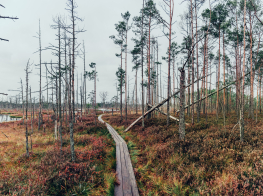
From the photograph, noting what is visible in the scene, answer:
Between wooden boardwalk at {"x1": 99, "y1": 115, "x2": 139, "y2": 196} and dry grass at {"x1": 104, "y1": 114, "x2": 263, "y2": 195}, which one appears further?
wooden boardwalk at {"x1": 99, "y1": 115, "x2": 139, "y2": 196}

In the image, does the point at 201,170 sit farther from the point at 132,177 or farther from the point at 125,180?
the point at 125,180

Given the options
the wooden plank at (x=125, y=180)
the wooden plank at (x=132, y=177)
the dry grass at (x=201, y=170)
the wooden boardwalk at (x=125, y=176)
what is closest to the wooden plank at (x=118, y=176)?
the wooden boardwalk at (x=125, y=176)

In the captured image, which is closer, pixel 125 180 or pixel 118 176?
pixel 125 180

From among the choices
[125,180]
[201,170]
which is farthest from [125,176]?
[201,170]

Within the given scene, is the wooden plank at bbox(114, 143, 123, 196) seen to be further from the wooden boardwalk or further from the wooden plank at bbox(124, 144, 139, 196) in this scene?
the wooden plank at bbox(124, 144, 139, 196)

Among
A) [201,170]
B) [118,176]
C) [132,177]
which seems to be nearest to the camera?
[201,170]

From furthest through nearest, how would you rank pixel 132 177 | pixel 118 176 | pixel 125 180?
pixel 118 176, pixel 132 177, pixel 125 180

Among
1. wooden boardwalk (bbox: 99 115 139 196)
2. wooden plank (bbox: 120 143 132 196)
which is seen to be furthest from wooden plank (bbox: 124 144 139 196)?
wooden plank (bbox: 120 143 132 196)

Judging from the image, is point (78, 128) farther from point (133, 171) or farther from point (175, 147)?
point (175, 147)

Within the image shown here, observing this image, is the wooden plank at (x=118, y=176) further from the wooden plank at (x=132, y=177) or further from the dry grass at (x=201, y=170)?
the dry grass at (x=201, y=170)

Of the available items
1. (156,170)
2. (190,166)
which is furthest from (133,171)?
(190,166)

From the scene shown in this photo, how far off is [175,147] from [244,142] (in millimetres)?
3578

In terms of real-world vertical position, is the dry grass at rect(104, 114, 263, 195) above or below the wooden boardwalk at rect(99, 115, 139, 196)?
above

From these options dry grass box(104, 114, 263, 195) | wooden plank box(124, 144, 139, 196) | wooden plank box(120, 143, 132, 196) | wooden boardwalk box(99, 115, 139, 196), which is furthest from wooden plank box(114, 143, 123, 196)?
dry grass box(104, 114, 263, 195)
